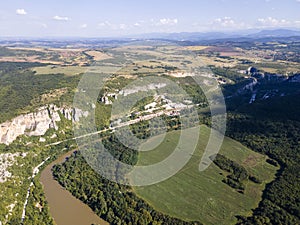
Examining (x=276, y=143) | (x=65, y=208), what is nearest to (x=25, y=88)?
(x=65, y=208)

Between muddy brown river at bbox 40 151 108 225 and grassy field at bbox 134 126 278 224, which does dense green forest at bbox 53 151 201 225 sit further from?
grassy field at bbox 134 126 278 224

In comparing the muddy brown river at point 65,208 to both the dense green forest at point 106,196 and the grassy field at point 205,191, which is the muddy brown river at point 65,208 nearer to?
the dense green forest at point 106,196

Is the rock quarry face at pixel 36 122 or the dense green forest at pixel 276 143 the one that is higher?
the rock quarry face at pixel 36 122

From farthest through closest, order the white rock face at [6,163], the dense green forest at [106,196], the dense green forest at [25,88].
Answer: the dense green forest at [25,88], the white rock face at [6,163], the dense green forest at [106,196]

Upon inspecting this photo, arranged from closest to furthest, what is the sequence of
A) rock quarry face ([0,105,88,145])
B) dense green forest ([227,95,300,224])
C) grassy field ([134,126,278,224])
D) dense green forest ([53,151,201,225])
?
dense green forest ([53,151,201,225]) < dense green forest ([227,95,300,224]) < grassy field ([134,126,278,224]) < rock quarry face ([0,105,88,145])

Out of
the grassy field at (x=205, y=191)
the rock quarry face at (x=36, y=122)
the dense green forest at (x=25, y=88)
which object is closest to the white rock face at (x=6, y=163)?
the rock quarry face at (x=36, y=122)

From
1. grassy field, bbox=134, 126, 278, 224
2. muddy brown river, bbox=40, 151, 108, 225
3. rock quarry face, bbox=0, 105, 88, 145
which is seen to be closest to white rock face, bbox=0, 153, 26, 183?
rock quarry face, bbox=0, 105, 88, 145
